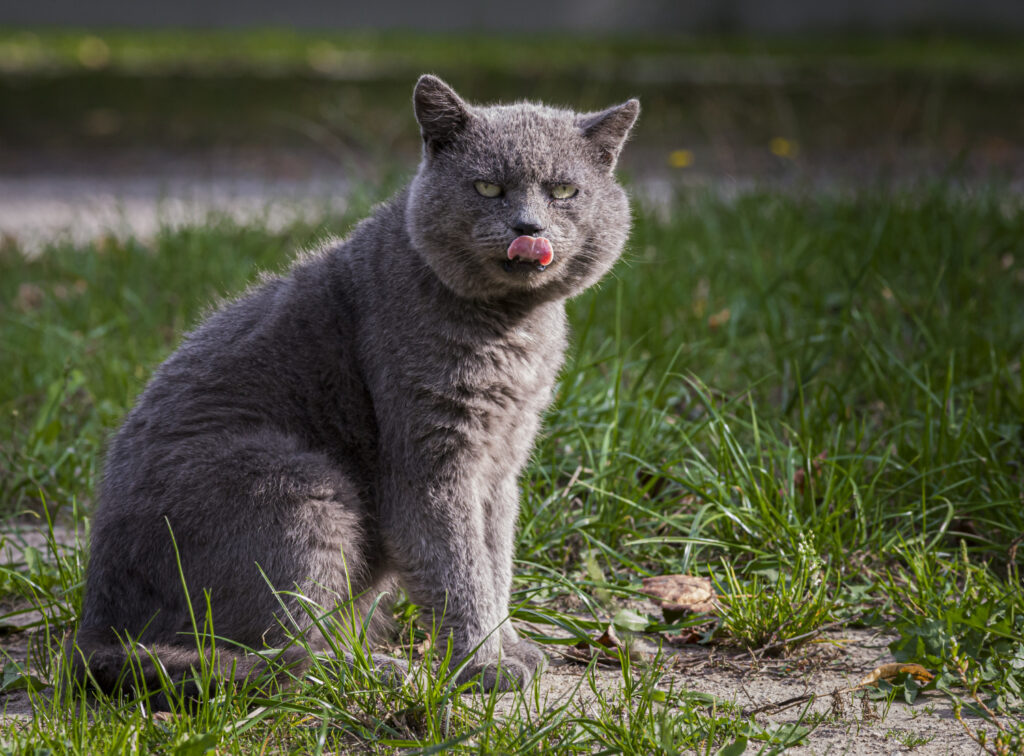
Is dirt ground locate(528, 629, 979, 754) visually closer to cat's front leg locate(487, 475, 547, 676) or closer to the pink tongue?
cat's front leg locate(487, 475, 547, 676)

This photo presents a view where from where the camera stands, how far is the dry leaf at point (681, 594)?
2682mm

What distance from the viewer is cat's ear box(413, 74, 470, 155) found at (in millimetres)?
2533

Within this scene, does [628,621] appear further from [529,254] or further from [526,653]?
[529,254]

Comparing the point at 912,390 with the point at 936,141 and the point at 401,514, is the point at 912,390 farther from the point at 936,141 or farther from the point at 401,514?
the point at 936,141

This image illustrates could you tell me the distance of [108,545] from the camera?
235 cm

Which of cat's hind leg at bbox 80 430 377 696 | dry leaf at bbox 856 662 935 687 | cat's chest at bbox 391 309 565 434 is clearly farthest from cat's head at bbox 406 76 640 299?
dry leaf at bbox 856 662 935 687

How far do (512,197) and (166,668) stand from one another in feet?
4.30

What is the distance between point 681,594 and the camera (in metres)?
2.75

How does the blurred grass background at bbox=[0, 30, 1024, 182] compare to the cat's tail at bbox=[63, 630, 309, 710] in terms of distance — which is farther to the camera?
the blurred grass background at bbox=[0, 30, 1024, 182]

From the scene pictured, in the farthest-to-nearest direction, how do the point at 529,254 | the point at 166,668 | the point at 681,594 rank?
1. the point at 681,594
2. the point at 529,254
3. the point at 166,668

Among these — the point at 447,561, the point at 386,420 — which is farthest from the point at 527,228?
the point at 447,561

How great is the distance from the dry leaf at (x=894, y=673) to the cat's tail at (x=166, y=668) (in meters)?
1.27

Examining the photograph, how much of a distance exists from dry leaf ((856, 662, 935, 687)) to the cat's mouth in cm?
121

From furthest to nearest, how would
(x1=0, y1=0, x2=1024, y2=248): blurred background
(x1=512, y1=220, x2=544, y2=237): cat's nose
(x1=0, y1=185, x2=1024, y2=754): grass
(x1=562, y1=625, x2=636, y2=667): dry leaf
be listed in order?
1. (x1=0, y1=0, x2=1024, y2=248): blurred background
2. (x1=562, y1=625, x2=636, y2=667): dry leaf
3. (x1=512, y1=220, x2=544, y2=237): cat's nose
4. (x1=0, y1=185, x2=1024, y2=754): grass
